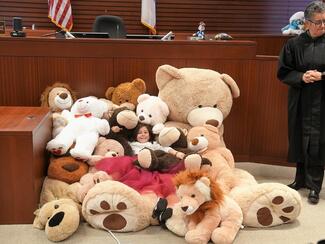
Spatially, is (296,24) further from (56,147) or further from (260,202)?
(56,147)

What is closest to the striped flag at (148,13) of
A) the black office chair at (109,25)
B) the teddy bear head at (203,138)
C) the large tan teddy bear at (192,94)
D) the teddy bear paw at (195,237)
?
the black office chair at (109,25)

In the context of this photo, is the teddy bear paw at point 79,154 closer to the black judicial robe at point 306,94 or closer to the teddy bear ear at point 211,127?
the teddy bear ear at point 211,127

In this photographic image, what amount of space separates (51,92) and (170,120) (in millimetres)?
928

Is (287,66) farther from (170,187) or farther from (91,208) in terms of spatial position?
(91,208)

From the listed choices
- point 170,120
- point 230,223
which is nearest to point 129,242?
point 230,223

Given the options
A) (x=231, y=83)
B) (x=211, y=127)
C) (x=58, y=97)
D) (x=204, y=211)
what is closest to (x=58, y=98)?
(x=58, y=97)

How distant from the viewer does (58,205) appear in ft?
7.70

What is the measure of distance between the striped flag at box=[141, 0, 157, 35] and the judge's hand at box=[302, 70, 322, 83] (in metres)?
3.75

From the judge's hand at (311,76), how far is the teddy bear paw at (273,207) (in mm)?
770

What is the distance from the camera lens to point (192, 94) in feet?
9.72

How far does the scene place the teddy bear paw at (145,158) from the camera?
8.36ft

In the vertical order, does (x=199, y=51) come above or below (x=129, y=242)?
above

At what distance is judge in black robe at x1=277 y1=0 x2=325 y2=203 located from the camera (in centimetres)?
273

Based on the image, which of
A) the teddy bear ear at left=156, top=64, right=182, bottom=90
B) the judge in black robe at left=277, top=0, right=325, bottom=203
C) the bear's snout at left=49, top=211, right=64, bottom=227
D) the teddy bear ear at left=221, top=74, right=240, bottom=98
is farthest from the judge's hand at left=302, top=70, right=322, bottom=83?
the bear's snout at left=49, top=211, right=64, bottom=227
